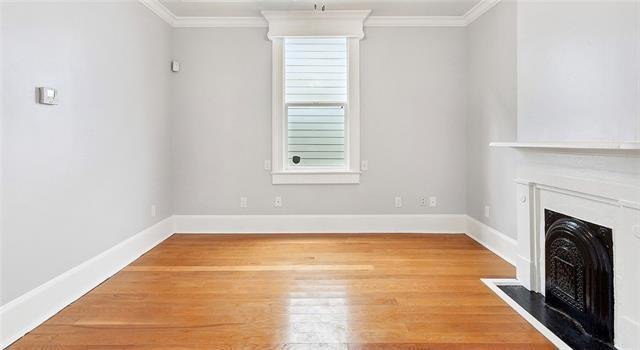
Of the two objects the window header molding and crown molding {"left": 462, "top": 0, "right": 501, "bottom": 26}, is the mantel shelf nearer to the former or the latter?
crown molding {"left": 462, "top": 0, "right": 501, "bottom": 26}

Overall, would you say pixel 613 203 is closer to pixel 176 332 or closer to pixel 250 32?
pixel 176 332

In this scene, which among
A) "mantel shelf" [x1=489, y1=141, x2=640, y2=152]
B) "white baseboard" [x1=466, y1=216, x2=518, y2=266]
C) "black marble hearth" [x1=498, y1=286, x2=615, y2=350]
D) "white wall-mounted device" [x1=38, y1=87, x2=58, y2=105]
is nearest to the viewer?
"mantel shelf" [x1=489, y1=141, x2=640, y2=152]

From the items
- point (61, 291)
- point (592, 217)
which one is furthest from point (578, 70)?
point (61, 291)

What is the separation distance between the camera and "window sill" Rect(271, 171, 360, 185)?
14.2 ft

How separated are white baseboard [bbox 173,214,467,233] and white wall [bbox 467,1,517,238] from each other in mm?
409

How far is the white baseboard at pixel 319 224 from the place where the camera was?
4359 mm

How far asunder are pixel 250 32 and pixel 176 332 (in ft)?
11.2

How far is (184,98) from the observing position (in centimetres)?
429

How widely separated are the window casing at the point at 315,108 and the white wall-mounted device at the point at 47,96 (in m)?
2.33

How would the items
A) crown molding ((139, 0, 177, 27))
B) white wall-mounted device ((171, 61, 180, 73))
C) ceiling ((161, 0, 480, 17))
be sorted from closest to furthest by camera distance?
1. crown molding ((139, 0, 177, 27))
2. ceiling ((161, 0, 480, 17))
3. white wall-mounted device ((171, 61, 180, 73))

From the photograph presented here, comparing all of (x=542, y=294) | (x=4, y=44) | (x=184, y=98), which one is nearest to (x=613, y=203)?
(x=542, y=294)

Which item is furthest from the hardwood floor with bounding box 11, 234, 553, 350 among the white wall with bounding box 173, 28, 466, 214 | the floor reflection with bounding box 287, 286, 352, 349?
the white wall with bounding box 173, 28, 466, 214

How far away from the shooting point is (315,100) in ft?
14.2

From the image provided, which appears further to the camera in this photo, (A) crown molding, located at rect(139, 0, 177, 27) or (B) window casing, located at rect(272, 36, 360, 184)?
(B) window casing, located at rect(272, 36, 360, 184)
